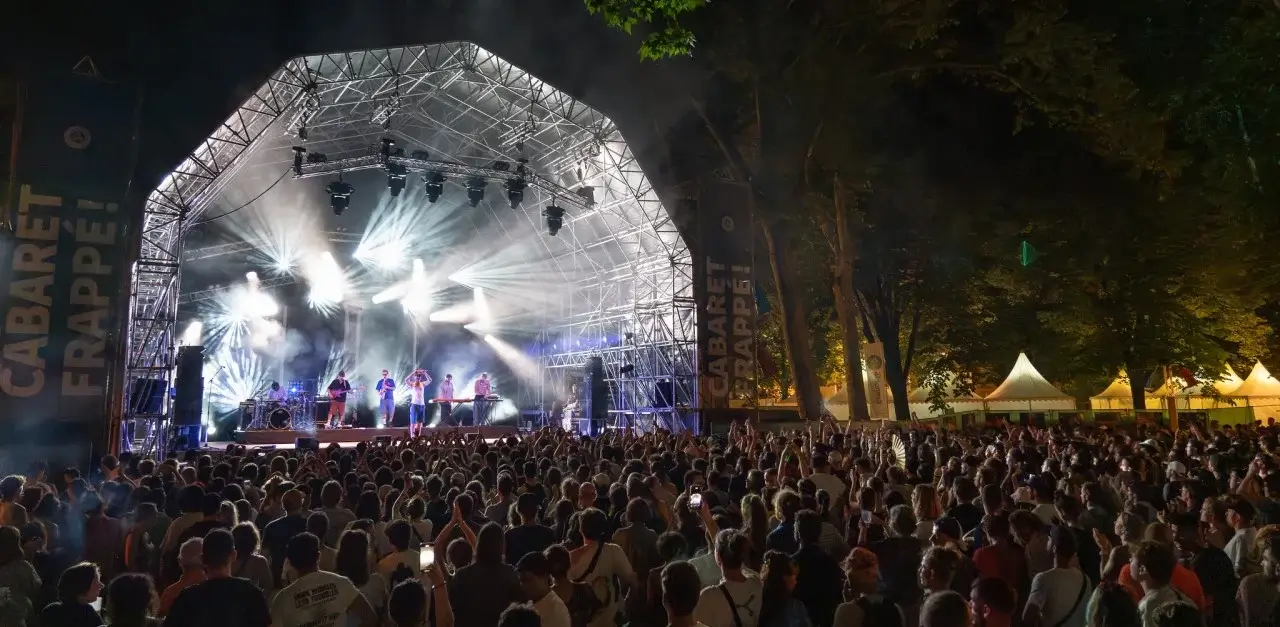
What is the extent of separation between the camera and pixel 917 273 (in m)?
28.9

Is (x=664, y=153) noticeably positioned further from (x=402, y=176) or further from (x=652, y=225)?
(x=402, y=176)

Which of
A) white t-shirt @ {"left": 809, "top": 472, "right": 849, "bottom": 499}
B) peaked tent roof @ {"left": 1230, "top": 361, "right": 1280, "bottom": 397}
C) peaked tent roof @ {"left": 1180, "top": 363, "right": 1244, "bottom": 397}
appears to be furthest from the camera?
peaked tent roof @ {"left": 1180, "top": 363, "right": 1244, "bottom": 397}

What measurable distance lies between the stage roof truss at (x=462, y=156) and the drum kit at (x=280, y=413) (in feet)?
11.9

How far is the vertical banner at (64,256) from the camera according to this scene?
12.1 m

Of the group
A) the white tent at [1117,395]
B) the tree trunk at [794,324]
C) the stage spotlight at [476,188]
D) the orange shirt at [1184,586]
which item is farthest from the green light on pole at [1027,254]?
the orange shirt at [1184,586]

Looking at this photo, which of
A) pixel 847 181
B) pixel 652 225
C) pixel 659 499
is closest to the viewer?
pixel 659 499

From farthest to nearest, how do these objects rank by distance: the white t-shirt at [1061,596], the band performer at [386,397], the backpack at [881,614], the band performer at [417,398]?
1. the band performer at [386,397]
2. the band performer at [417,398]
3. the white t-shirt at [1061,596]
4. the backpack at [881,614]

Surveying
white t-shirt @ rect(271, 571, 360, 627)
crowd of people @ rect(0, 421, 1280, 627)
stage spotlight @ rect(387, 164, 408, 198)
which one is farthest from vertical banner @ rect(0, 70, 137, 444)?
white t-shirt @ rect(271, 571, 360, 627)

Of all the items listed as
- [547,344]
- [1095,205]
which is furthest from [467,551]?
[1095,205]

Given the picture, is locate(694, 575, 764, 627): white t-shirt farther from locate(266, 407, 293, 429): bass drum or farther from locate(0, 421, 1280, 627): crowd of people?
locate(266, 407, 293, 429): bass drum

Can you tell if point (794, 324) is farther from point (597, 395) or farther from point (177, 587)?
point (177, 587)

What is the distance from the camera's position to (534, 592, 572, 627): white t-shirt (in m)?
3.60

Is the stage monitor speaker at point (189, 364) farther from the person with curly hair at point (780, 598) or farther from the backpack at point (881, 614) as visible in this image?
the backpack at point (881, 614)

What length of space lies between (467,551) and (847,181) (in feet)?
65.0
